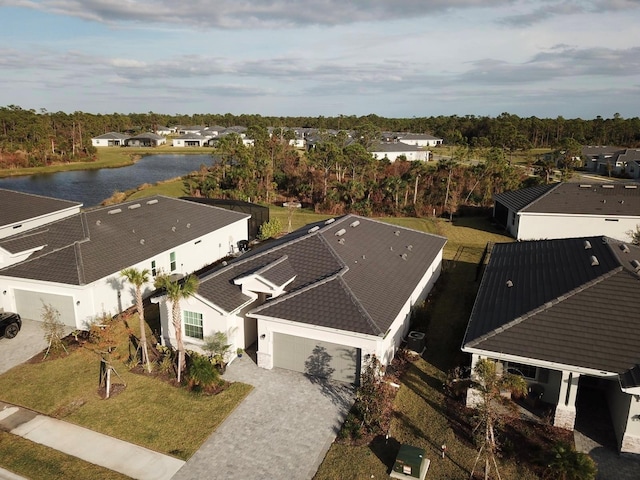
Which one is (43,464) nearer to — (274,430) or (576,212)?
(274,430)

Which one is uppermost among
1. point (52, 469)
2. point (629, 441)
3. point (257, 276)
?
point (257, 276)

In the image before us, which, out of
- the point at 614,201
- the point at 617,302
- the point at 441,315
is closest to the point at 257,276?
the point at 441,315

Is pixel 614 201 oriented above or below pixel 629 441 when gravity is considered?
above

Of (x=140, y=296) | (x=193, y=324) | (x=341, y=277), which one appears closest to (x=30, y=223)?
(x=140, y=296)

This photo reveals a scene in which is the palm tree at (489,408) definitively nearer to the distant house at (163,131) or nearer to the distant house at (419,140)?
the distant house at (419,140)

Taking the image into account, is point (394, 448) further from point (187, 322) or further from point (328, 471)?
point (187, 322)

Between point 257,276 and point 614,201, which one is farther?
point 614,201
